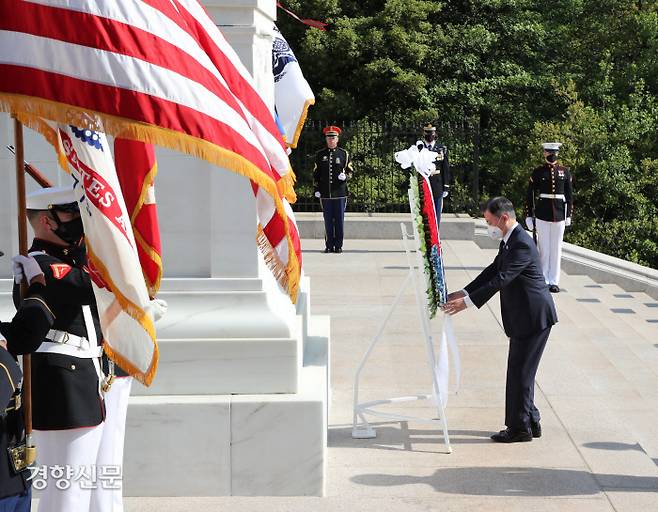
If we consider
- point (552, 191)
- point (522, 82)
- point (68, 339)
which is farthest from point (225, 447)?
point (522, 82)

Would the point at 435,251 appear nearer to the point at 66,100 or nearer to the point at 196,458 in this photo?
the point at 196,458

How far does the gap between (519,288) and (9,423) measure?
4.15 metres

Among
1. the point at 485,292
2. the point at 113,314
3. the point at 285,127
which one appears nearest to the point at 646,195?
the point at 285,127

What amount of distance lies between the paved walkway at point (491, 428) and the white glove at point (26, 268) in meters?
2.02

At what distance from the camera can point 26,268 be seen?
4.50m

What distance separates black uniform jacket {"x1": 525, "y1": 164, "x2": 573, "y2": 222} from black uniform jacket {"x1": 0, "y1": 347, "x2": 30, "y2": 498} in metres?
11.0

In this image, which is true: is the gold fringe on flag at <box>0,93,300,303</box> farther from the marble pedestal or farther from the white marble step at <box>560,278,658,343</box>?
the white marble step at <box>560,278,658,343</box>

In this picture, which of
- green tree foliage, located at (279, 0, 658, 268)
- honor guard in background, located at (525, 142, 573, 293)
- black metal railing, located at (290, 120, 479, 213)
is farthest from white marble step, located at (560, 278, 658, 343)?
green tree foliage, located at (279, 0, 658, 268)

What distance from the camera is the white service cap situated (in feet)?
15.7

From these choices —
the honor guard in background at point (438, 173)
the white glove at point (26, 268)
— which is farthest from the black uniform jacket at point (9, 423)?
the honor guard in background at point (438, 173)

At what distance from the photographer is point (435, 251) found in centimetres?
737

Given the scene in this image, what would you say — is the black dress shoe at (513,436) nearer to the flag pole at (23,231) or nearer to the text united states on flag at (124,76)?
the text united states on flag at (124,76)

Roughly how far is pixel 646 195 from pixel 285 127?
19.0 meters

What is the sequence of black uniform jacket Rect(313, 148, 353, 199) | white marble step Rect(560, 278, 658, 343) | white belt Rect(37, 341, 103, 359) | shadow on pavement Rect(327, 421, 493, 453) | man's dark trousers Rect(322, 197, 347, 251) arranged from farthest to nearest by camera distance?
black uniform jacket Rect(313, 148, 353, 199) < man's dark trousers Rect(322, 197, 347, 251) < white marble step Rect(560, 278, 658, 343) < shadow on pavement Rect(327, 421, 493, 453) < white belt Rect(37, 341, 103, 359)
